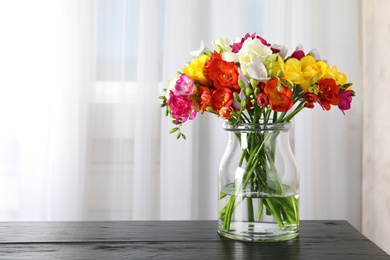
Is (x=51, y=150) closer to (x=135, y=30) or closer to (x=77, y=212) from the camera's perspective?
(x=77, y=212)

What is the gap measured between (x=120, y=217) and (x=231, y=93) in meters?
1.11

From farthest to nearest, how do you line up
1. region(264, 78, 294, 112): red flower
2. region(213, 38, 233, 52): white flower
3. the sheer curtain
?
the sheer curtain, region(213, 38, 233, 52): white flower, region(264, 78, 294, 112): red flower

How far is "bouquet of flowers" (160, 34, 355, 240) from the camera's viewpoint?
1049mm

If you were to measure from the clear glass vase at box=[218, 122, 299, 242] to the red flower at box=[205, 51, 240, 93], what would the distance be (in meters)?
0.09

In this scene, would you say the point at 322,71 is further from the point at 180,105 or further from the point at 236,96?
the point at 180,105

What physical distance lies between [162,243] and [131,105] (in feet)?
3.19

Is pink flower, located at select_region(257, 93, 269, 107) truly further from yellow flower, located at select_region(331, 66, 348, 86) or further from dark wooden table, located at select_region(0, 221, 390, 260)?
dark wooden table, located at select_region(0, 221, 390, 260)

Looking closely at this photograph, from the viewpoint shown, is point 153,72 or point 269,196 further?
point 153,72

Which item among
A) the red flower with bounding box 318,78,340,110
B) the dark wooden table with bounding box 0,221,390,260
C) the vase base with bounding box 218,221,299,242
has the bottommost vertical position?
the dark wooden table with bounding box 0,221,390,260

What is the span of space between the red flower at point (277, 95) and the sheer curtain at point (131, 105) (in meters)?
0.98

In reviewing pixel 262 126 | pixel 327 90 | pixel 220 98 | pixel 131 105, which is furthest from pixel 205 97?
pixel 131 105

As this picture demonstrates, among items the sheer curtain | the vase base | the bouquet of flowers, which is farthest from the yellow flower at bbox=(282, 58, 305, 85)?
the sheer curtain

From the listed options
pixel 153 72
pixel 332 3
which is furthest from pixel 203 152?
pixel 332 3

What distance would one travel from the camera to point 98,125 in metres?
2.06
